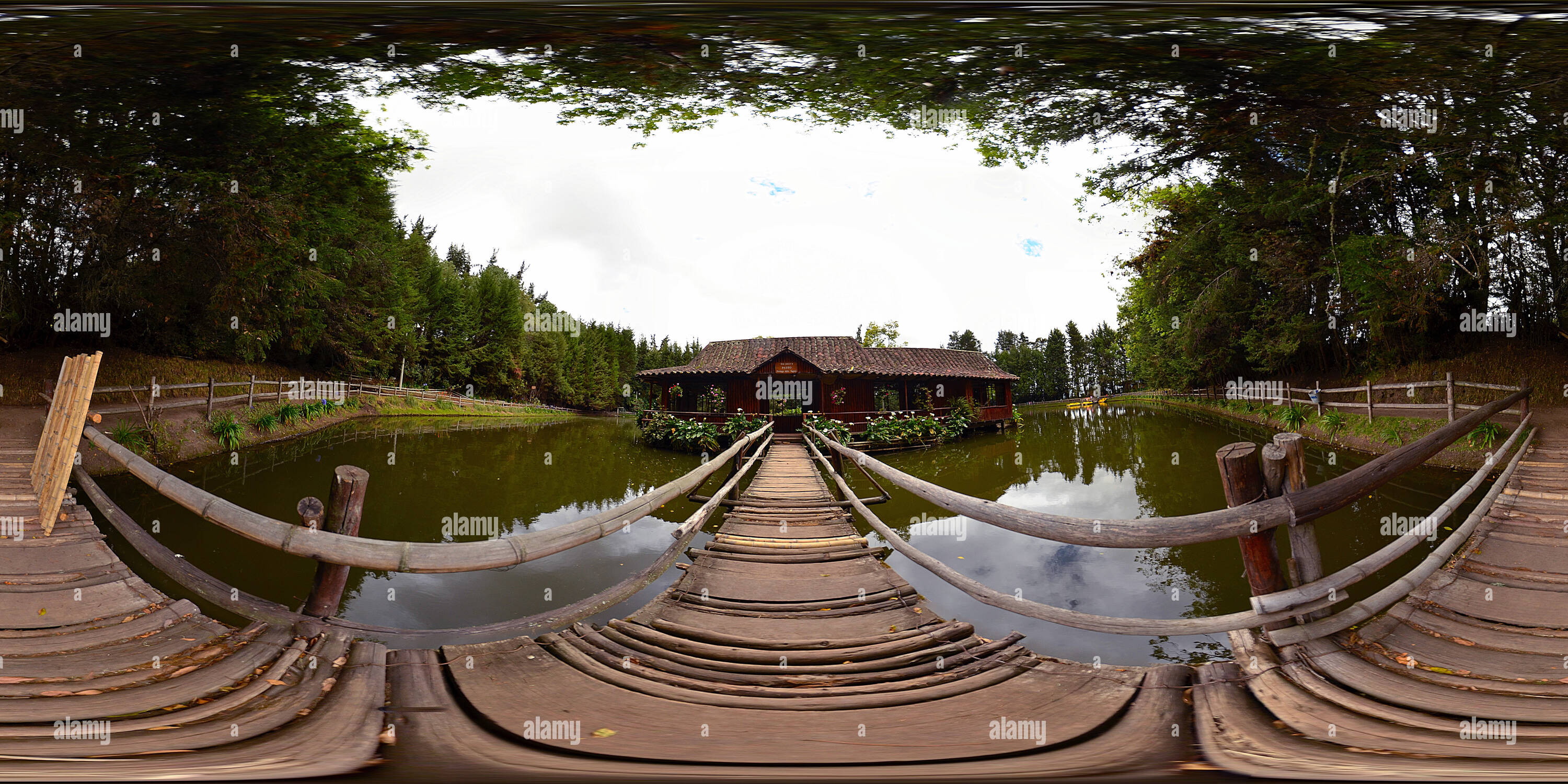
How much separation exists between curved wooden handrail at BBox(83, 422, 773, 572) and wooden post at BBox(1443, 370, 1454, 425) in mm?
2588

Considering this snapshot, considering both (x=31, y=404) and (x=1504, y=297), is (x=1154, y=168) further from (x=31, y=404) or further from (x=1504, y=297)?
(x=31, y=404)

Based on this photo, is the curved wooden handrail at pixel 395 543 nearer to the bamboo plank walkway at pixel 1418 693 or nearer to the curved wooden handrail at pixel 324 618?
the curved wooden handrail at pixel 324 618

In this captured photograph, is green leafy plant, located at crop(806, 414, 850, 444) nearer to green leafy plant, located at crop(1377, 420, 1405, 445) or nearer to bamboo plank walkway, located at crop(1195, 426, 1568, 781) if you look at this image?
green leafy plant, located at crop(1377, 420, 1405, 445)

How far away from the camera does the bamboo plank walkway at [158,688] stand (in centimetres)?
76

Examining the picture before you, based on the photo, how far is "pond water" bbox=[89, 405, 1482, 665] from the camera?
129 cm

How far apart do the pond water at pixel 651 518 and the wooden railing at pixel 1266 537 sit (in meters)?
0.08

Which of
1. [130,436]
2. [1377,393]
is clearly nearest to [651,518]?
[130,436]

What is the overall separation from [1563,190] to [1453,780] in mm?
2020

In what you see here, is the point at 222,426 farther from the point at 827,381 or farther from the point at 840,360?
the point at 840,360

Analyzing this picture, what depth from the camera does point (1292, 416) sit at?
1.62 metres

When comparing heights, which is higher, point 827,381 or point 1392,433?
point 827,381

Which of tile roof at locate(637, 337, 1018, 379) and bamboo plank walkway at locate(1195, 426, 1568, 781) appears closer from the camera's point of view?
bamboo plank walkway at locate(1195, 426, 1568, 781)

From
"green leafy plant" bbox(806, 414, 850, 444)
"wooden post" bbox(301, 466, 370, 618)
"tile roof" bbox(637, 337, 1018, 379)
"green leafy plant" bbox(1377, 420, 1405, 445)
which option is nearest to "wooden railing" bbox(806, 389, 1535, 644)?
"green leafy plant" bbox(1377, 420, 1405, 445)

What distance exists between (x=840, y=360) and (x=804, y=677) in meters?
5.59
